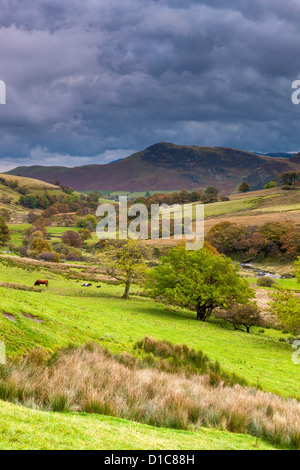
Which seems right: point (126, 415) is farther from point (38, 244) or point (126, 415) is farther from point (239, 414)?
point (38, 244)

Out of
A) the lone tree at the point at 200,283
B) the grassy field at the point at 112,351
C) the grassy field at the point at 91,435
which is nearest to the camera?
the grassy field at the point at 91,435

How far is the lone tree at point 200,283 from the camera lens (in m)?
34.4

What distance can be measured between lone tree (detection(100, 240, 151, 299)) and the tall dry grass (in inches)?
1239

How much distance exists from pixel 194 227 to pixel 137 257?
94669mm

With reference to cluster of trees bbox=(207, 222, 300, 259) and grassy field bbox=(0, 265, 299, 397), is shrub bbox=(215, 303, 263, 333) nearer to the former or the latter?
grassy field bbox=(0, 265, 299, 397)

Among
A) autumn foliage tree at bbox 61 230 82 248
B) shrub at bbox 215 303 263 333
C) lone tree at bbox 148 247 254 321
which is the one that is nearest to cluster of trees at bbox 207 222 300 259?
autumn foliage tree at bbox 61 230 82 248

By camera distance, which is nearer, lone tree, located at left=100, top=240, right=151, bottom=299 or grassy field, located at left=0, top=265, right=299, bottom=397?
grassy field, located at left=0, top=265, right=299, bottom=397

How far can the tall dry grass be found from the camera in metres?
7.87

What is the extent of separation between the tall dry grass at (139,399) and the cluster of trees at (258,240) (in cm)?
9039

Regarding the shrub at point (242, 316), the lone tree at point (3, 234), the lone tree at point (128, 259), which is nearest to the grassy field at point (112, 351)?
the shrub at point (242, 316)

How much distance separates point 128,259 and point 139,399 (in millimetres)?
34362

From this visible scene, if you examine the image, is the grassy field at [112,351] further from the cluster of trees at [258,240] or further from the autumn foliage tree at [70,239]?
the autumn foliage tree at [70,239]
